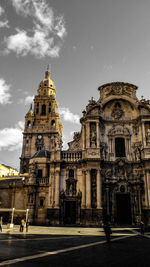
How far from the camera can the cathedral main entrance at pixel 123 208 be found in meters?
28.3

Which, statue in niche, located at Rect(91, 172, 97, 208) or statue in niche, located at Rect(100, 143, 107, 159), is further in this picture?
statue in niche, located at Rect(100, 143, 107, 159)

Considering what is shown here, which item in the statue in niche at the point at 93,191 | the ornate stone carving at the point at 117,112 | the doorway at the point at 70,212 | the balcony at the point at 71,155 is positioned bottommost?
the doorway at the point at 70,212

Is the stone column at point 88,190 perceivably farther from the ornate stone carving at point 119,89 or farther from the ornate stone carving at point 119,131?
the ornate stone carving at point 119,89

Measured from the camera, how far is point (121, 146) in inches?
1267

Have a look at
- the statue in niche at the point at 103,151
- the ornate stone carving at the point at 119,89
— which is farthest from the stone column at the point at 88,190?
the ornate stone carving at the point at 119,89

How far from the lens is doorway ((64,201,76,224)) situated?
28.4 metres

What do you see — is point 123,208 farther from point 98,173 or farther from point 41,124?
point 41,124

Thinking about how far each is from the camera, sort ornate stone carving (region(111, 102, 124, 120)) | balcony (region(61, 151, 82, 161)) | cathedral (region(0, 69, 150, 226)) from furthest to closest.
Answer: ornate stone carving (region(111, 102, 124, 120))
balcony (region(61, 151, 82, 161))
cathedral (region(0, 69, 150, 226))

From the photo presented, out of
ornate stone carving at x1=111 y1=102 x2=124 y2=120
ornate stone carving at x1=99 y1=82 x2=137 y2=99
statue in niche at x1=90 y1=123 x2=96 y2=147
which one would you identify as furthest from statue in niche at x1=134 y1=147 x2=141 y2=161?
ornate stone carving at x1=99 y1=82 x2=137 y2=99

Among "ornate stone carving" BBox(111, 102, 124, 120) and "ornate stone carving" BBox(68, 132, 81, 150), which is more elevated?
"ornate stone carving" BBox(111, 102, 124, 120)

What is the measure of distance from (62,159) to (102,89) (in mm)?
13473

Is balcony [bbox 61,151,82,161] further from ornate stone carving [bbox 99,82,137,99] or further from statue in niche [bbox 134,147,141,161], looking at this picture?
ornate stone carving [bbox 99,82,137,99]

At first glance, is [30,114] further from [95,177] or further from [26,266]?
[26,266]

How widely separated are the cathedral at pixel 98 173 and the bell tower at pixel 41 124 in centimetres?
2351
